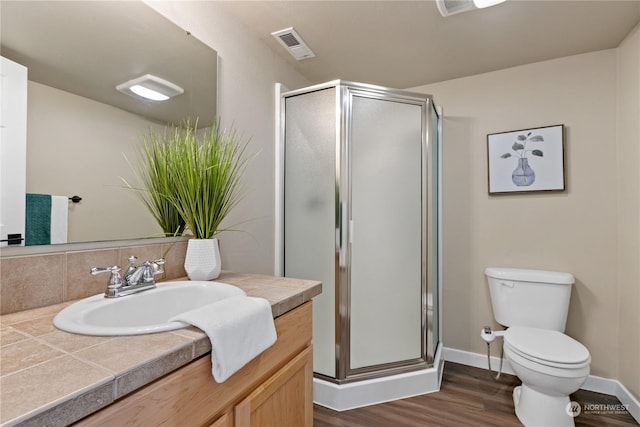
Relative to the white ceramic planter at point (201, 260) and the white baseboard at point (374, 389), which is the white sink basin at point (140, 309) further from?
the white baseboard at point (374, 389)

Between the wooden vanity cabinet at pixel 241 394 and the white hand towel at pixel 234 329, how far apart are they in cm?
4

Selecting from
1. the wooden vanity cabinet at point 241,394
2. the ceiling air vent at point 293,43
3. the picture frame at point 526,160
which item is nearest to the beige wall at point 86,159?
the wooden vanity cabinet at point 241,394

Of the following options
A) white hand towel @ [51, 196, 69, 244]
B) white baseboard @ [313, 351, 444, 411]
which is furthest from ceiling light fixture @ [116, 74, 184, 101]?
white baseboard @ [313, 351, 444, 411]

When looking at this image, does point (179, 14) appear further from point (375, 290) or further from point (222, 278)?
point (375, 290)

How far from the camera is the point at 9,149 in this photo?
2.83 ft

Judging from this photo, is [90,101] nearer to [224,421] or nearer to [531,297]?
[224,421]

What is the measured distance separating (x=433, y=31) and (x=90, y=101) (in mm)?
1789

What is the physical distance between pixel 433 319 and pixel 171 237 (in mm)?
1727

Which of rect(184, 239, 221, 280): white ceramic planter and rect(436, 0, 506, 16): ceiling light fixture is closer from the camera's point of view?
rect(184, 239, 221, 280): white ceramic planter

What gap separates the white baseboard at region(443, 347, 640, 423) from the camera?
177 centimetres

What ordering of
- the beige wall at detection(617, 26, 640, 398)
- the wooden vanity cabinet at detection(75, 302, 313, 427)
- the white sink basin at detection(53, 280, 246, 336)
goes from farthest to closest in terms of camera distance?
the beige wall at detection(617, 26, 640, 398) → the white sink basin at detection(53, 280, 246, 336) → the wooden vanity cabinet at detection(75, 302, 313, 427)

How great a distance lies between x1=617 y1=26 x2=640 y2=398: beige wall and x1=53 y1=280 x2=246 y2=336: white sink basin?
221 cm

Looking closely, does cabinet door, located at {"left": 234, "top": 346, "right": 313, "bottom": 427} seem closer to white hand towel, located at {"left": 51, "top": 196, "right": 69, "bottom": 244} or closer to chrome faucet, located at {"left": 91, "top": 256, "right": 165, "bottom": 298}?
chrome faucet, located at {"left": 91, "top": 256, "right": 165, "bottom": 298}

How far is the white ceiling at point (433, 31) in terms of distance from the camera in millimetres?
1625
